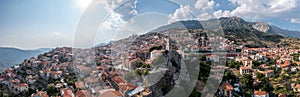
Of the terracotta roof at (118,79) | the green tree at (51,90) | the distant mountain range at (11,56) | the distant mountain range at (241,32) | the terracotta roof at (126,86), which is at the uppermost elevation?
the distant mountain range at (241,32)

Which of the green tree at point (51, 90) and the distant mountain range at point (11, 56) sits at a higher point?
the distant mountain range at point (11, 56)

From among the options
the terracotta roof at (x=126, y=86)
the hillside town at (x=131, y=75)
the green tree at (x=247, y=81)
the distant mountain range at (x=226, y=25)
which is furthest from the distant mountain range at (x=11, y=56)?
the green tree at (x=247, y=81)

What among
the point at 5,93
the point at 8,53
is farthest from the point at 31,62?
the point at 8,53

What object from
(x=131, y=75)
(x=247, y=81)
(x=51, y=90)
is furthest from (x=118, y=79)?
(x=247, y=81)

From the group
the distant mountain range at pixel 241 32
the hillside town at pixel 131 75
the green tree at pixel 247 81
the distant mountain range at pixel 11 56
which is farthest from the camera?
the distant mountain range at pixel 11 56

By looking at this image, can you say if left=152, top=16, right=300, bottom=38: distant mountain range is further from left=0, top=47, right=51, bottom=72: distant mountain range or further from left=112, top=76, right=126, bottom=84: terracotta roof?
left=0, top=47, right=51, bottom=72: distant mountain range

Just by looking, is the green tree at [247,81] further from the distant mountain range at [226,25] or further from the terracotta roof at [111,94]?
the terracotta roof at [111,94]

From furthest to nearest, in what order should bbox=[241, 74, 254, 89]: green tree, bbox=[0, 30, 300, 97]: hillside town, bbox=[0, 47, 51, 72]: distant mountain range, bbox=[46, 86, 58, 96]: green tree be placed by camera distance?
1. bbox=[0, 47, 51, 72]: distant mountain range
2. bbox=[241, 74, 254, 89]: green tree
3. bbox=[46, 86, 58, 96]: green tree
4. bbox=[0, 30, 300, 97]: hillside town

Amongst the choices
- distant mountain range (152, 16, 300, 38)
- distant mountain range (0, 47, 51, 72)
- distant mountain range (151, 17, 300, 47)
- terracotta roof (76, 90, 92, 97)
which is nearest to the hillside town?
terracotta roof (76, 90, 92, 97)

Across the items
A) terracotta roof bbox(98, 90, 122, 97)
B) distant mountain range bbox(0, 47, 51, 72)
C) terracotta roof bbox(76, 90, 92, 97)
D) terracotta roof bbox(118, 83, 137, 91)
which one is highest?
distant mountain range bbox(0, 47, 51, 72)

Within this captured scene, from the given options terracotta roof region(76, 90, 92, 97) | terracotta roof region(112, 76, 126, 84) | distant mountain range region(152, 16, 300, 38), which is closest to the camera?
distant mountain range region(152, 16, 300, 38)
